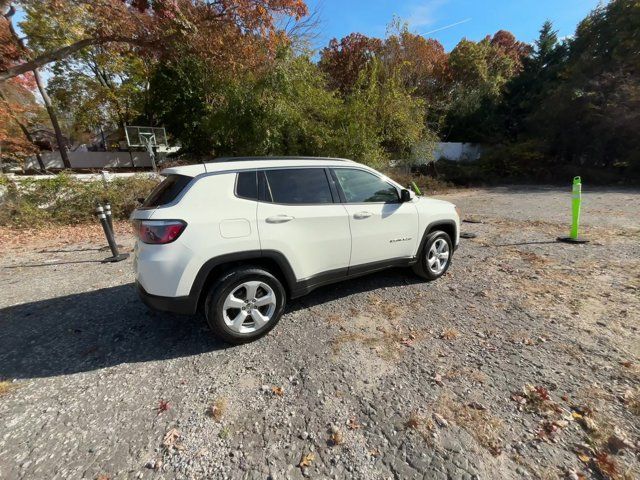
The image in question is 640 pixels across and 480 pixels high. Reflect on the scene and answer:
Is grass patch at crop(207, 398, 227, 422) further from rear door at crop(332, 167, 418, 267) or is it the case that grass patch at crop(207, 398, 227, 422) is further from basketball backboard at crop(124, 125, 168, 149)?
basketball backboard at crop(124, 125, 168, 149)

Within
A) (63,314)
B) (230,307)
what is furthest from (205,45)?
(230,307)

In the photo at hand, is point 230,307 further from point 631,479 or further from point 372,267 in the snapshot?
point 631,479

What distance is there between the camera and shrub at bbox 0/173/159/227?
7977 mm

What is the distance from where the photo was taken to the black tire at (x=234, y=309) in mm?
2763

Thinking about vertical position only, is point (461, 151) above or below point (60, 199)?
above

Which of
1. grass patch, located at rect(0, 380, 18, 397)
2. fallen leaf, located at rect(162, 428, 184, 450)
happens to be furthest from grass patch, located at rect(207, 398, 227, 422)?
grass patch, located at rect(0, 380, 18, 397)

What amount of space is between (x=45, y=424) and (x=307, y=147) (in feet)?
35.2

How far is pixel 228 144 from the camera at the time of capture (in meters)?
12.2

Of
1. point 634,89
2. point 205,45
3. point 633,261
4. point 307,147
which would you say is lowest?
point 633,261

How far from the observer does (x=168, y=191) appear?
2865 mm

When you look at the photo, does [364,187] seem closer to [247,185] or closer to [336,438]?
[247,185]

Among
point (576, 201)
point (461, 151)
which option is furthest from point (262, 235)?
point (461, 151)

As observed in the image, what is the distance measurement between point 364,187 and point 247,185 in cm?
142

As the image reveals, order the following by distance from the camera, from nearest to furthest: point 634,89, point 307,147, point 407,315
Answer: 1. point 407,315
2. point 307,147
3. point 634,89
